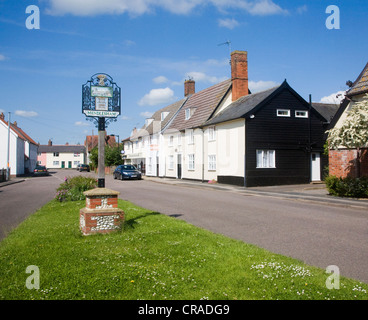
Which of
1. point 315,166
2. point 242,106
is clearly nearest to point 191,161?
point 242,106

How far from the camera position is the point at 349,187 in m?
17.1

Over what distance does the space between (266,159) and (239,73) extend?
9805mm

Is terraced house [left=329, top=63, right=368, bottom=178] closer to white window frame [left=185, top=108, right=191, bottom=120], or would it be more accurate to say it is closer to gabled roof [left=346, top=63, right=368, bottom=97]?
gabled roof [left=346, top=63, right=368, bottom=97]

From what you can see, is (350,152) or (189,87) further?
(189,87)

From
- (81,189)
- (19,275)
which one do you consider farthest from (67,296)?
(81,189)

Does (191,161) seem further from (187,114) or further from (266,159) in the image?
(266,159)

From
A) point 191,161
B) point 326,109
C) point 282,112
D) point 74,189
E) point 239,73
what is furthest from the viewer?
point 326,109

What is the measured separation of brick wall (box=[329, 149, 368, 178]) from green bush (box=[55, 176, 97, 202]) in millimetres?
14091

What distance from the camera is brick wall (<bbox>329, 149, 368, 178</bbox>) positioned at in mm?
18906

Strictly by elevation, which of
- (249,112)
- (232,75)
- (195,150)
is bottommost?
(195,150)

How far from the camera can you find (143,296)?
14.4 feet

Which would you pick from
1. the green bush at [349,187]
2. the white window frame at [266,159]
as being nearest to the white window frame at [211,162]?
the white window frame at [266,159]

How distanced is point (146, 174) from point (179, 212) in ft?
119
